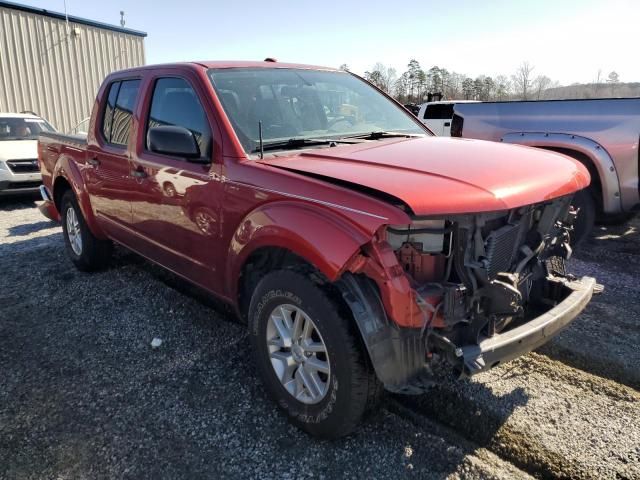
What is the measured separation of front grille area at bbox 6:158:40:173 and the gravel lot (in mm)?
6115

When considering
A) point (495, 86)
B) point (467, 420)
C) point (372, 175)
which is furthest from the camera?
point (495, 86)

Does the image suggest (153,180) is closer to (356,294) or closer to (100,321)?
(100,321)

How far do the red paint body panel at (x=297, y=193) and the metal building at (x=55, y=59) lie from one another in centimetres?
1341

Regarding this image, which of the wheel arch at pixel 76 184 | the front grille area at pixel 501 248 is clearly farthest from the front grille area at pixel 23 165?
the front grille area at pixel 501 248

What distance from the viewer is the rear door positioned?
404 cm

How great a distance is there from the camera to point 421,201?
6.77 feet

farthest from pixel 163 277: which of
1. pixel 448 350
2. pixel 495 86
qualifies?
pixel 495 86

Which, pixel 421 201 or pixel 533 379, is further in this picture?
pixel 533 379

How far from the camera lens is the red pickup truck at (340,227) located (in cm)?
220

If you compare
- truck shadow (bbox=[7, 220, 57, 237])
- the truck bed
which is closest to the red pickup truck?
the truck bed

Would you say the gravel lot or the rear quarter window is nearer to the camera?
the gravel lot

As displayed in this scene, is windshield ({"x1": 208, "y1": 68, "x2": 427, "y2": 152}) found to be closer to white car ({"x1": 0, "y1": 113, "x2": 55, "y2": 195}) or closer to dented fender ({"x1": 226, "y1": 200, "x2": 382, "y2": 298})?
dented fender ({"x1": 226, "y1": 200, "x2": 382, "y2": 298})

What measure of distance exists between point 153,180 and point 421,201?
226 cm

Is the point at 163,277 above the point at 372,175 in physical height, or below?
below
